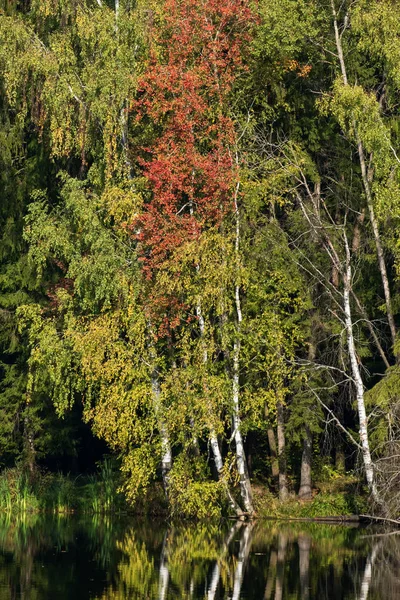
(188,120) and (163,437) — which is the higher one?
(188,120)

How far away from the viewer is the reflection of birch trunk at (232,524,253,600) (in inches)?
760

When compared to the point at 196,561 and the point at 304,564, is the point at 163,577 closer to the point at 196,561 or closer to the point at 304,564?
the point at 196,561

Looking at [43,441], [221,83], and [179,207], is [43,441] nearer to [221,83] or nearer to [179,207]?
[179,207]

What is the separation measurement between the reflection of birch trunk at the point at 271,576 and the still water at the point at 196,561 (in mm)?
14

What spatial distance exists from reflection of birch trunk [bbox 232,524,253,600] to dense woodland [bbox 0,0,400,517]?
2.09 meters

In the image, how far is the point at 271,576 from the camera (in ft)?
67.7

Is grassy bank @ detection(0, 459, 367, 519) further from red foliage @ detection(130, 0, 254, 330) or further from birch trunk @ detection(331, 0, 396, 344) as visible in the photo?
red foliage @ detection(130, 0, 254, 330)

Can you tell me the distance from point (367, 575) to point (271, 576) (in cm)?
145

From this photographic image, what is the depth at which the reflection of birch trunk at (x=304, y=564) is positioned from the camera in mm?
19250

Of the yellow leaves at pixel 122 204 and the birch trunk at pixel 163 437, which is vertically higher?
the yellow leaves at pixel 122 204

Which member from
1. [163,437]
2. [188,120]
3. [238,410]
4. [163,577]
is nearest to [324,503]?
[238,410]

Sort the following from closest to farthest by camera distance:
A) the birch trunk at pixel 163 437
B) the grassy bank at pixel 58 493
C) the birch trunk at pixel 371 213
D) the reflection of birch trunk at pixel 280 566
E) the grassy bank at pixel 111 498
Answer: the reflection of birch trunk at pixel 280 566 < the birch trunk at pixel 371 213 < the birch trunk at pixel 163 437 < the grassy bank at pixel 111 498 < the grassy bank at pixel 58 493

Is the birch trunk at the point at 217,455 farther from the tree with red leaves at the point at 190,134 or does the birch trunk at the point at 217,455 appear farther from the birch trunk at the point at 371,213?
the birch trunk at the point at 371,213

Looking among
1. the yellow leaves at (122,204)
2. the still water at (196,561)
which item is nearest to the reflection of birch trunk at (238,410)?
the still water at (196,561)
